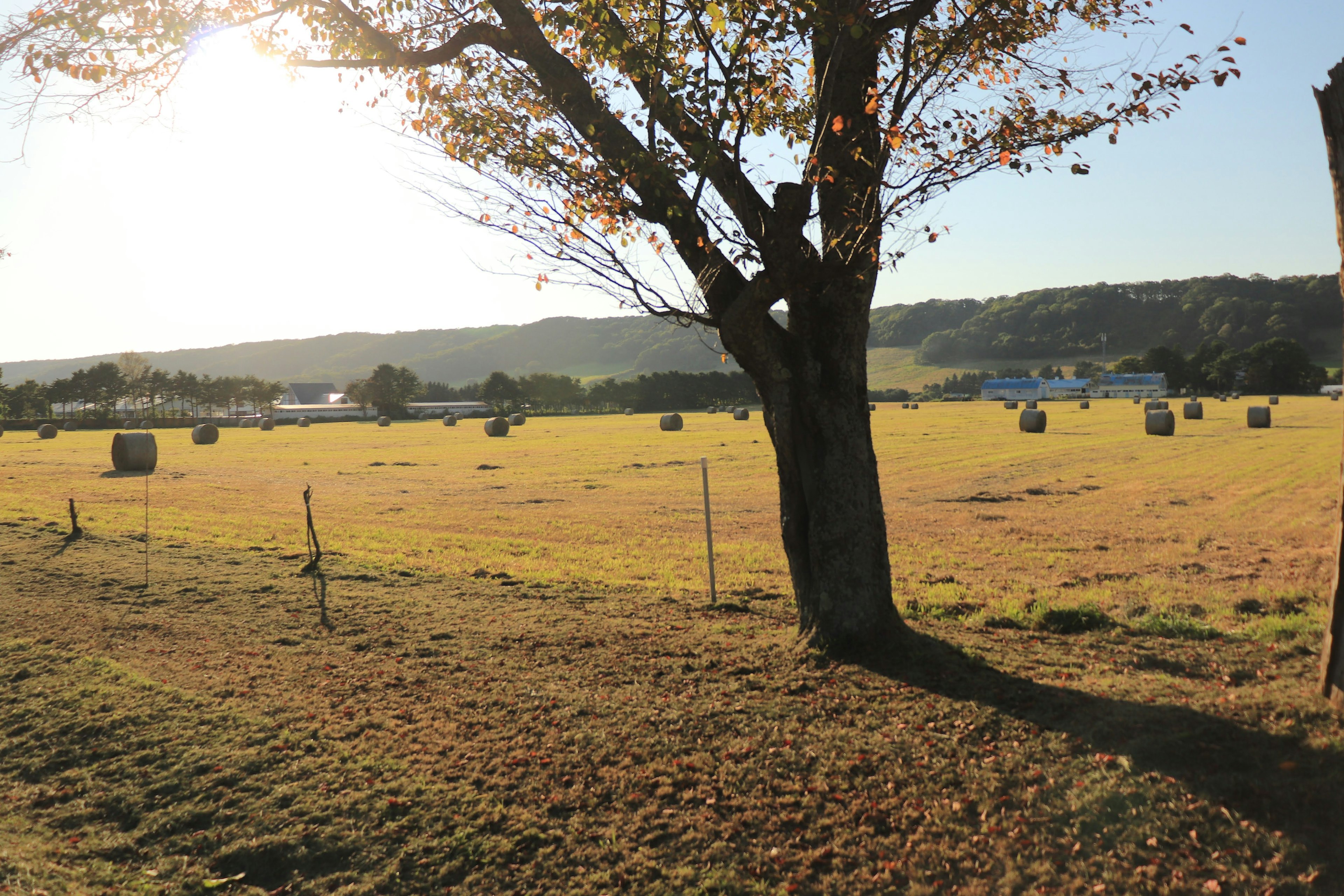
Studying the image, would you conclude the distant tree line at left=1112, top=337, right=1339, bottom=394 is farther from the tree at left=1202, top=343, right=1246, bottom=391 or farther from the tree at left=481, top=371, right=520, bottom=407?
the tree at left=481, top=371, right=520, bottom=407

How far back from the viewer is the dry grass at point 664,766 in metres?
4.05

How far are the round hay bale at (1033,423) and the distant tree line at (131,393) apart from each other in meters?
89.8

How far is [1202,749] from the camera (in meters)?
4.64

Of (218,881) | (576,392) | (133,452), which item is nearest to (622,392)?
(576,392)

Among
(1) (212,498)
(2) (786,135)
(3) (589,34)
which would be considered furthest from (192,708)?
(1) (212,498)

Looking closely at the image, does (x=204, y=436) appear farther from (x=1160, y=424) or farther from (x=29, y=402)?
(x=29, y=402)

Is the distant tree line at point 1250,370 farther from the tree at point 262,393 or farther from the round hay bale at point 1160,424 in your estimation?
the tree at point 262,393

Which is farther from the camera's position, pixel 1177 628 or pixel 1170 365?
pixel 1170 365

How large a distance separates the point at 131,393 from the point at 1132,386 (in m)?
154

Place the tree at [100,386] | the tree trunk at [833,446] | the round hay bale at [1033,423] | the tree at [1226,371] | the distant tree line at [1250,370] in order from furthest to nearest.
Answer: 1. the tree at [1226,371]
2. the distant tree line at [1250,370]
3. the tree at [100,386]
4. the round hay bale at [1033,423]
5. the tree trunk at [833,446]

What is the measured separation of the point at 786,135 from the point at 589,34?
8.21 ft

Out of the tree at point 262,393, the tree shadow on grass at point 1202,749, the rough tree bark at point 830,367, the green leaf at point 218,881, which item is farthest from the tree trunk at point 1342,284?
the tree at point 262,393

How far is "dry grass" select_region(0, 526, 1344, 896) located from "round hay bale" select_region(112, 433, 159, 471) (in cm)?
2776

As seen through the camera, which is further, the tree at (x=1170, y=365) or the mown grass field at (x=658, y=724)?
the tree at (x=1170, y=365)
